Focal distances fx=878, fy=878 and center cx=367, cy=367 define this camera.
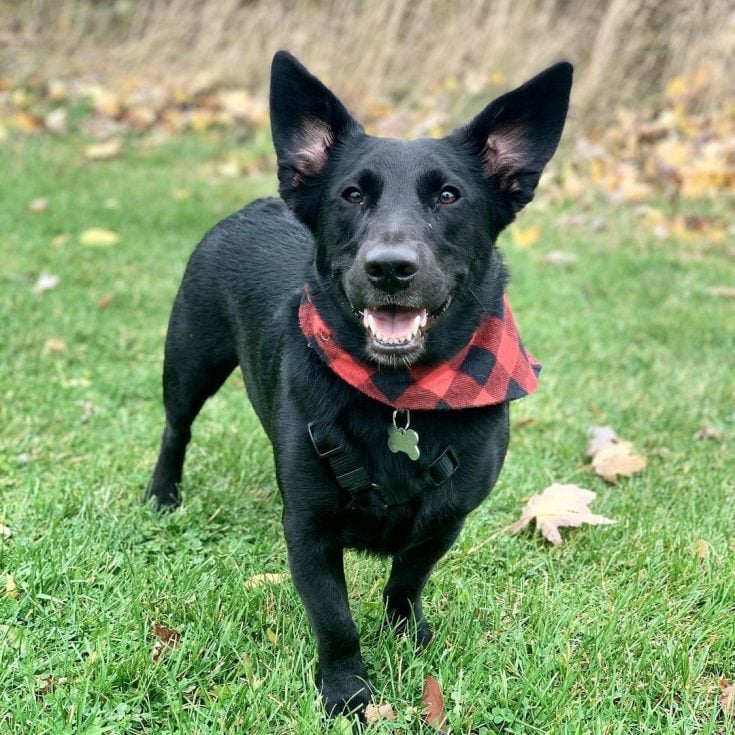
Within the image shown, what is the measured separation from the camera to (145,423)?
4.05 meters

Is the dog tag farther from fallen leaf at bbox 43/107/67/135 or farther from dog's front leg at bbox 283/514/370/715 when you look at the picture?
fallen leaf at bbox 43/107/67/135

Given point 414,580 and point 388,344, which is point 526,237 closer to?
point 414,580

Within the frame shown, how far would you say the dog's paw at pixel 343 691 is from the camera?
7.63 feet

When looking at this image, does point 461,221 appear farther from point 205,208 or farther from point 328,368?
point 205,208

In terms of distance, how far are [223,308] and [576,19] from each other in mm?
7695

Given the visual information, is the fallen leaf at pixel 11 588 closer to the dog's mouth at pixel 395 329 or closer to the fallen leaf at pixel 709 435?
the dog's mouth at pixel 395 329

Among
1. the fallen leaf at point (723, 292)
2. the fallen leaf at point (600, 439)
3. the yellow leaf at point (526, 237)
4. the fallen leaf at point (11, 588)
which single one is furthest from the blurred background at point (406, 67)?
the fallen leaf at point (11, 588)

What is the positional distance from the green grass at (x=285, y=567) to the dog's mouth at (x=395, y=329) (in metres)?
0.86

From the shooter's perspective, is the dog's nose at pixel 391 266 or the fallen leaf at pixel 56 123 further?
the fallen leaf at pixel 56 123

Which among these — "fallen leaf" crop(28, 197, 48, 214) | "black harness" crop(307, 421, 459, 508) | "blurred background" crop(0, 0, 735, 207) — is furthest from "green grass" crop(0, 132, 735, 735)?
"blurred background" crop(0, 0, 735, 207)

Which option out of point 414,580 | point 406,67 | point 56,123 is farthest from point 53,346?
point 406,67

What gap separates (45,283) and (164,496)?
2.79 meters

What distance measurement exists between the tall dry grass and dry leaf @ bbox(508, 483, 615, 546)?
20.0 feet

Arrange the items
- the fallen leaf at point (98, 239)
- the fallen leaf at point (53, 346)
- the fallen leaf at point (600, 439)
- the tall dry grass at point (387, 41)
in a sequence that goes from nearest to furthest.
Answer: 1. the fallen leaf at point (600, 439)
2. the fallen leaf at point (53, 346)
3. the fallen leaf at point (98, 239)
4. the tall dry grass at point (387, 41)
